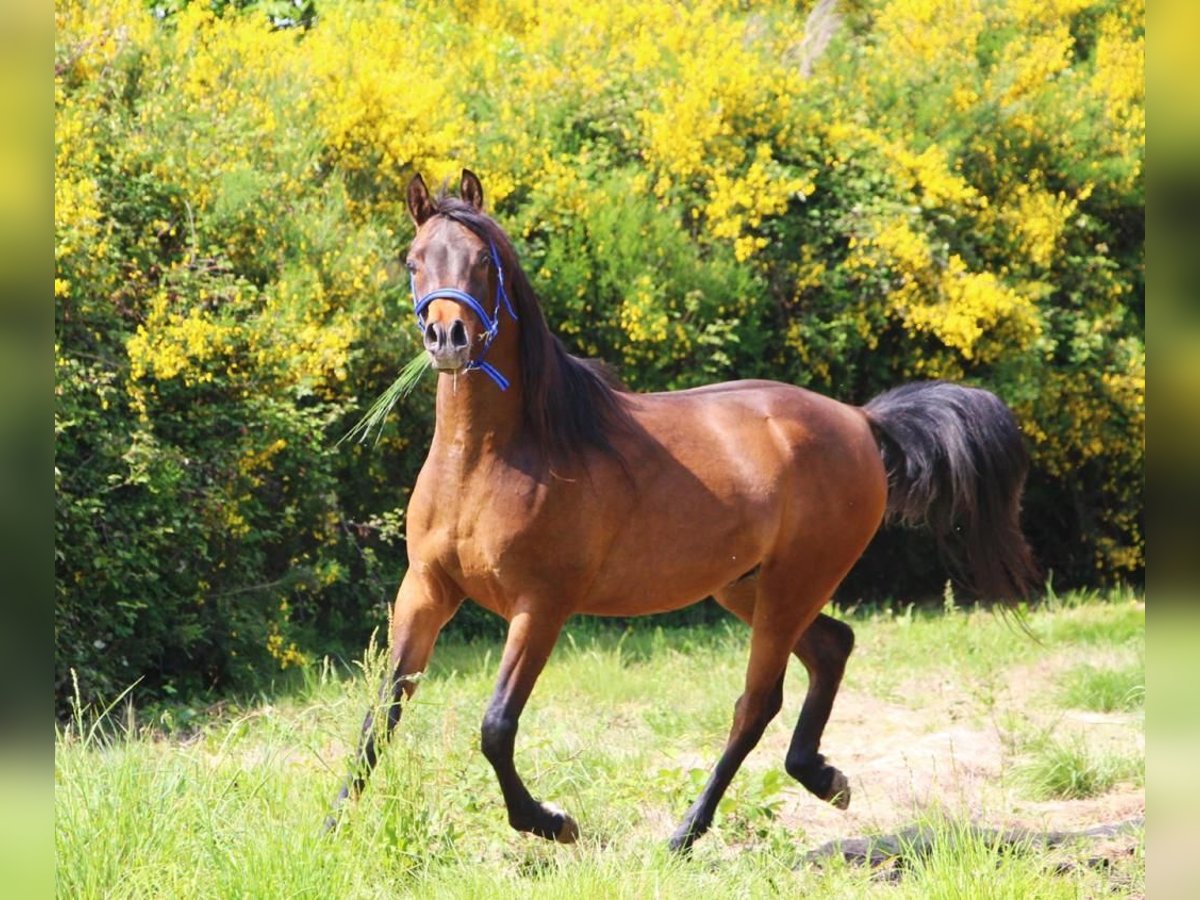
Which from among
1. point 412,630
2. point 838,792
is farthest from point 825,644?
point 412,630

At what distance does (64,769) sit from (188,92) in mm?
5619

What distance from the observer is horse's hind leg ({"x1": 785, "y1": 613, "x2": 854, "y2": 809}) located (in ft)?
17.4

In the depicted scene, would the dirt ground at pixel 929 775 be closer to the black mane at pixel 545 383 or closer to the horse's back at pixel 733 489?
the horse's back at pixel 733 489

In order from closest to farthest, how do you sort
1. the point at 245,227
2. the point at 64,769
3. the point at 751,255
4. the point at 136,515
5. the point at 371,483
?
1. the point at 64,769
2. the point at 136,515
3. the point at 245,227
4. the point at 371,483
5. the point at 751,255

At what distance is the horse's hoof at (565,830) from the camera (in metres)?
4.46

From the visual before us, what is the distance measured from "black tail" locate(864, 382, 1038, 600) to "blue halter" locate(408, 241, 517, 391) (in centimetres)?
194

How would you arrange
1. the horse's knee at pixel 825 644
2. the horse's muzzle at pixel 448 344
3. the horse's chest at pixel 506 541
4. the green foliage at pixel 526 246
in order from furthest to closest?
the green foliage at pixel 526 246 → the horse's knee at pixel 825 644 → the horse's chest at pixel 506 541 → the horse's muzzle at pixel 448 344

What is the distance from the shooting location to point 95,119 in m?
7.92

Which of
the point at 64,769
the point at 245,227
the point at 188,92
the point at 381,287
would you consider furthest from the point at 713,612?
the point at 64,769

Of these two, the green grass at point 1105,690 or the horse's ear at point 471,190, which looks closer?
the horse's ear at point 471,190

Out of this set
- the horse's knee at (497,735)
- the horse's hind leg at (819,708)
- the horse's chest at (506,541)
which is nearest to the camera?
the horse's knee at (497,735)

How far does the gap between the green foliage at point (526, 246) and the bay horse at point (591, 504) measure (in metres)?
3.19

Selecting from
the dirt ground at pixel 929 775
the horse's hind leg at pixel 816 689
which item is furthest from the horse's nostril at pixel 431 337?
the dirt ground at pixel 929 775

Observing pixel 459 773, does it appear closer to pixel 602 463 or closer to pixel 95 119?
pixel 602 463
